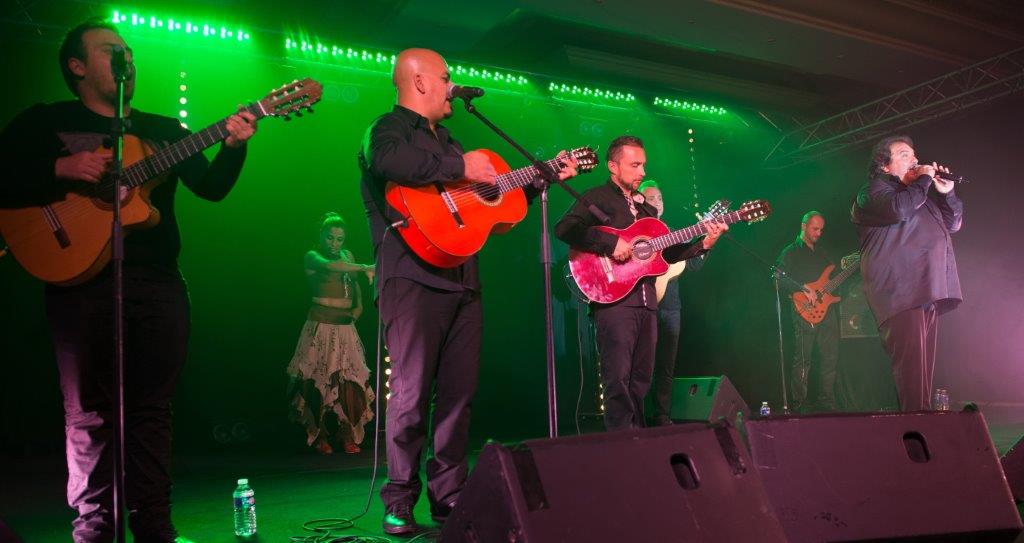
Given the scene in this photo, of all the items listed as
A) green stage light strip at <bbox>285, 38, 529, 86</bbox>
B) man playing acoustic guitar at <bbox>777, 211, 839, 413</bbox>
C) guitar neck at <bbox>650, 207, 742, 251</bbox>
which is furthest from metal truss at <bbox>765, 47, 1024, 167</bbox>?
guitar neck at <bbox>650, 207, 742, 251</bbox>

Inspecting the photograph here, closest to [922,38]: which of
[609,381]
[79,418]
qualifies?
[609,381]

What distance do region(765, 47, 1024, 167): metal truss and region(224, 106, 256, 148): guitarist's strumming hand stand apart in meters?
8.41

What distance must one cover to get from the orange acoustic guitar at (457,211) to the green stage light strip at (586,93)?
6.07 meters

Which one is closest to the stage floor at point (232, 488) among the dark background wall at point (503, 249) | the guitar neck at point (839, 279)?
the dark background wall at point (503, 249)

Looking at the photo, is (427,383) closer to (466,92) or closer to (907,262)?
(466,92)

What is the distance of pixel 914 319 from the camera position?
4.34m

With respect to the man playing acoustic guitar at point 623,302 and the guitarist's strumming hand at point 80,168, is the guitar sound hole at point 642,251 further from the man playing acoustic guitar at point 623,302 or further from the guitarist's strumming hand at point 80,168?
the guitarist's strumming hand at point 80,168

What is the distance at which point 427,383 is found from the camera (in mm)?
3225

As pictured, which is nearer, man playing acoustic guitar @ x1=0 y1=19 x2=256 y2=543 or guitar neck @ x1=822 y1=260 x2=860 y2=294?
man playing acoustic guitar @ x1=0 y1=19 x2=256 y2=543

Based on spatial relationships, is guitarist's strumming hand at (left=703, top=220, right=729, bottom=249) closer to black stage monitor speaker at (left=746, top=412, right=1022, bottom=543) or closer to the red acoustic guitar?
the red acoustic guitar

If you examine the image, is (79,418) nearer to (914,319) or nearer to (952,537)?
(952,537)

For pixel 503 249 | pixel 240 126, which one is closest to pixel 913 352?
pixel 240 126

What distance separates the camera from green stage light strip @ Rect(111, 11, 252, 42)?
23.0 feet

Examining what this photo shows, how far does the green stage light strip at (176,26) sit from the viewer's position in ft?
23.0
